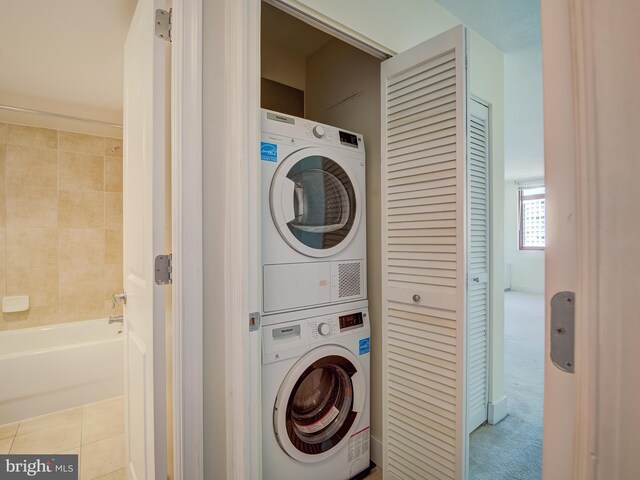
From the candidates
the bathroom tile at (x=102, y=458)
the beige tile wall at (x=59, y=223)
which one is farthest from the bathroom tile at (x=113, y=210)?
the bathroom tile at (x=102, y=458)

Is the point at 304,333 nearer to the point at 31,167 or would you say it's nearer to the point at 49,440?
the point at 49,440

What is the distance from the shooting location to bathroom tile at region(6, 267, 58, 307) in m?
2.43

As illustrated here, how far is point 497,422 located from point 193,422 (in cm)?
206

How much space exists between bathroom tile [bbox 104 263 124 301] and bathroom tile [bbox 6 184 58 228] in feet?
1.92

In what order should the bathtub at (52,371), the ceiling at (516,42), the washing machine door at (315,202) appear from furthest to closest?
the bathtub at (52,371), the ceiling at (516,42), the washing machine door at (315,202)

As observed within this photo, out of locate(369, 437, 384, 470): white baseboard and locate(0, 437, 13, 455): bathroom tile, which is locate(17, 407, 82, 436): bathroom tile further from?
locate(369, 437, 384, 470): white baseboard

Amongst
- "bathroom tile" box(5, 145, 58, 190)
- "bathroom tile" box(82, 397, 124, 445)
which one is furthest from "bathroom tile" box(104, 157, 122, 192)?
"bathroom tile" box(82, 397, 124, 445)

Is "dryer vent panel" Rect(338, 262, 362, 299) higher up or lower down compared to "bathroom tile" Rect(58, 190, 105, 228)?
lower down

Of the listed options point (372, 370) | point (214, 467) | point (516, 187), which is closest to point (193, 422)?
point (214, 467)

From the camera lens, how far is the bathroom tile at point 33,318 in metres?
2.40

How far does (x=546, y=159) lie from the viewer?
0.37 metres

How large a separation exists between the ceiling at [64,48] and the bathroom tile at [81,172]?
52 centimetres

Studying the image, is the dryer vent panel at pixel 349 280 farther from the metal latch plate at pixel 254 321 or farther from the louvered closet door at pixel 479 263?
the louvered closet door at pixel 479 263

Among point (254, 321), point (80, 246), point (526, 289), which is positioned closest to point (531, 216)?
point (526, 289)
